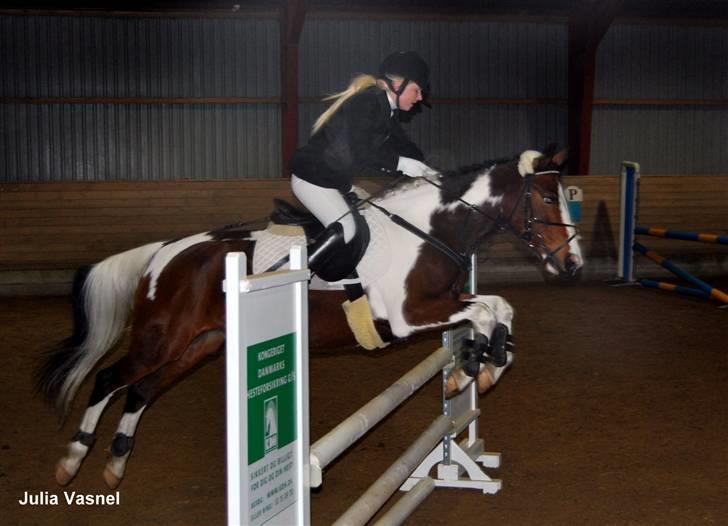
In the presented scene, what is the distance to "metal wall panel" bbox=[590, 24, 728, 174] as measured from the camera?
46.4 ft

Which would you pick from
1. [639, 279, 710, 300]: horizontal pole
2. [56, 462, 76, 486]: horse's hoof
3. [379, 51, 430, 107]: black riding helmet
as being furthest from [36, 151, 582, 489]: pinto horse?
[639, 279, 710, 300]: horizontal pole

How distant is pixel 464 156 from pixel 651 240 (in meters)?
3.31

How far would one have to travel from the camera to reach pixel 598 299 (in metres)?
9.45

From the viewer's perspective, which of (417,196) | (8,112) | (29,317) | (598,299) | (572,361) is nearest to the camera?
(417,196)

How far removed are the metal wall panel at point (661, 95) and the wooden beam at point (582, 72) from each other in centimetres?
69

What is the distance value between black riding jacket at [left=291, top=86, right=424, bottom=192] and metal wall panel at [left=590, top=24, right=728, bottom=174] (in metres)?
10.8

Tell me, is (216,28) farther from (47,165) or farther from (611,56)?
(611,56)

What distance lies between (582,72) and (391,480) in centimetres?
1106

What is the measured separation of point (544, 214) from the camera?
407 centimetres

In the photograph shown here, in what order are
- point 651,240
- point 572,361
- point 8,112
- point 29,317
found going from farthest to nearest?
point 8,112 < point 651,240 < point 29,317 < point 572,361

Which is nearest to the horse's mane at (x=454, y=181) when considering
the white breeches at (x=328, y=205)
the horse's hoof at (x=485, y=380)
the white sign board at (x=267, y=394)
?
the white breeches at (x=328, y=205)

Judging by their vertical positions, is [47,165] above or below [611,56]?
below

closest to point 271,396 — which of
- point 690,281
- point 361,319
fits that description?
point 361,319

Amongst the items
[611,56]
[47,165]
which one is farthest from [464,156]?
[47,165]
